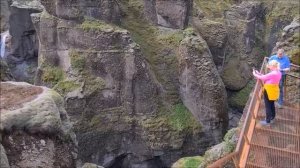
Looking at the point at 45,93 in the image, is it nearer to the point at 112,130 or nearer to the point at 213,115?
the point at 112,130

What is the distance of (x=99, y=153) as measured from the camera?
74.6ft

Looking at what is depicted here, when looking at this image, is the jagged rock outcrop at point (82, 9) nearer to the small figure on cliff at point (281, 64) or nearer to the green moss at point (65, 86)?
the green moss at point (65, 86)

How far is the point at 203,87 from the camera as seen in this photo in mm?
23047

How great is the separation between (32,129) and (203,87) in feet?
46.6

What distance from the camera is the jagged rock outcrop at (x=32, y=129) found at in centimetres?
964

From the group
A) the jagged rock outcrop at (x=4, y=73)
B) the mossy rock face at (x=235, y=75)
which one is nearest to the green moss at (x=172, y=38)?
the mossy rock face at (x=235, y=75)

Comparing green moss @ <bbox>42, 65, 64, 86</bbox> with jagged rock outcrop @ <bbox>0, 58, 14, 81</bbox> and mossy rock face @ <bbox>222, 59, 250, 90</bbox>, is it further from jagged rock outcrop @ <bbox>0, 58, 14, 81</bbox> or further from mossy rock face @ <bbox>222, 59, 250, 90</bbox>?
jagged rock outcrop @ <bbox>0, 58, 14, 81</bbox>

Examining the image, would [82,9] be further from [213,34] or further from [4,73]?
[4,73]

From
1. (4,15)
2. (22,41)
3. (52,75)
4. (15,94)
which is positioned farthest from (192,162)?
(4,15)

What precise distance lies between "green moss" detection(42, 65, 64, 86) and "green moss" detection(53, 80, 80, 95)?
0.73 m

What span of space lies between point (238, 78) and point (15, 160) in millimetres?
19930

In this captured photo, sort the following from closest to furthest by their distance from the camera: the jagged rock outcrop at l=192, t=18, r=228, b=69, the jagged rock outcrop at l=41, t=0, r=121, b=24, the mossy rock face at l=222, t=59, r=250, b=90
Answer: the jagged rock outcrop at l=41, t=0, r=121, b=24, the jagged rock outcrop at l=192, t=18, r=228, b=69, the mossy rock face at l=222, t=59, r=250, b=90

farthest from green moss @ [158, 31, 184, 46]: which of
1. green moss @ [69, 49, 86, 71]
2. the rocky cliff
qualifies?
green moss @ [69, 49, 86, 71]

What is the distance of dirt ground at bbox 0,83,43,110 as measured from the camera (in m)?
9.85
